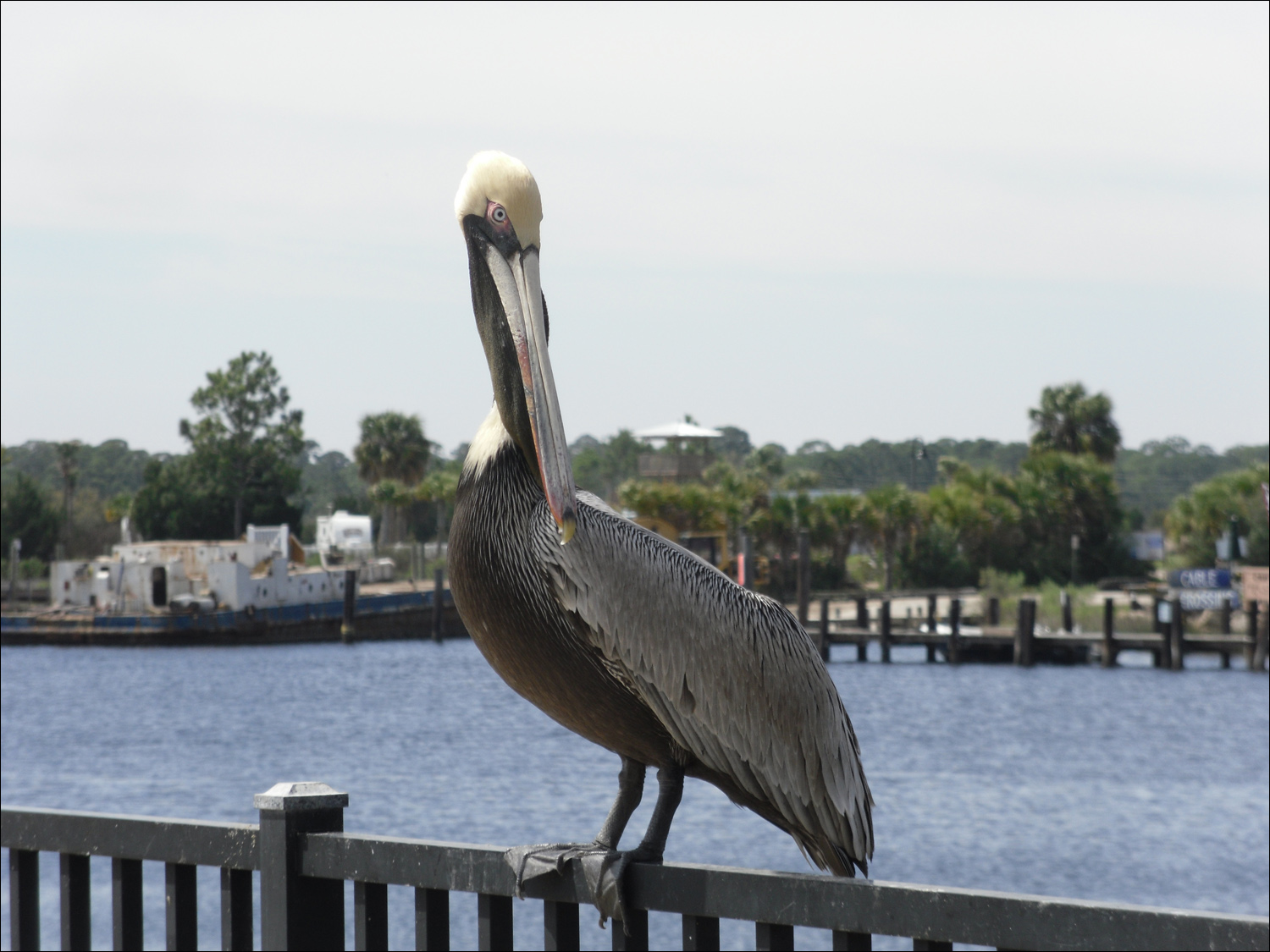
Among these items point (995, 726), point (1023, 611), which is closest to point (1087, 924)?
point (995, 726)

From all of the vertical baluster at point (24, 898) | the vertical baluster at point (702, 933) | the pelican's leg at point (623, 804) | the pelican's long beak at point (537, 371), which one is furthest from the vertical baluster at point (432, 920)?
the vertical baluster at point (24, 898)

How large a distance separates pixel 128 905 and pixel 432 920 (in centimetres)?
79

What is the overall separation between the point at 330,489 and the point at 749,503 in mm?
82461

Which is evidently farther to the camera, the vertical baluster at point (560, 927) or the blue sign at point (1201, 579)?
the blue sign at point (1201, 579)

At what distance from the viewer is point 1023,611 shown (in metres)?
45.7

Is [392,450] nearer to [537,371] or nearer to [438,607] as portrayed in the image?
[438,607]

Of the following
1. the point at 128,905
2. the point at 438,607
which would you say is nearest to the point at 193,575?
the point at 438,607

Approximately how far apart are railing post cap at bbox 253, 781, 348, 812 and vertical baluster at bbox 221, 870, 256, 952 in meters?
0.20

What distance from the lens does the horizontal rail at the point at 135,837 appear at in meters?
2.83

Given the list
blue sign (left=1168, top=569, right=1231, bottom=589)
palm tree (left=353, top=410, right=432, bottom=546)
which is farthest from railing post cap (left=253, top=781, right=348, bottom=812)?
palm tree (left=353, top=410, right=432, bottom=546)

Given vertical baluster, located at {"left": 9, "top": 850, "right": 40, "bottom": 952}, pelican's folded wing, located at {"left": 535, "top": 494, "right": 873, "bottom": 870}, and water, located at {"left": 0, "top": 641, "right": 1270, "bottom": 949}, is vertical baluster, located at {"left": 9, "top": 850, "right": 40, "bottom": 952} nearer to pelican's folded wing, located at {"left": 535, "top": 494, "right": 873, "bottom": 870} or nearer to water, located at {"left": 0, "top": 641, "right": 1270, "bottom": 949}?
pelican's folded wing, located at {"left": 535, "top": 494, "right": 873, "bottom": 870}

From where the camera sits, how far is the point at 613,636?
244 centimetres

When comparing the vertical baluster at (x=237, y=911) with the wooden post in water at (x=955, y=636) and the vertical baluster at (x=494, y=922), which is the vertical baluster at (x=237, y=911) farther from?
the wooden post in water at (x=955, y=636)

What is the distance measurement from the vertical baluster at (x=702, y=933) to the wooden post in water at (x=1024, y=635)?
4498 cm
